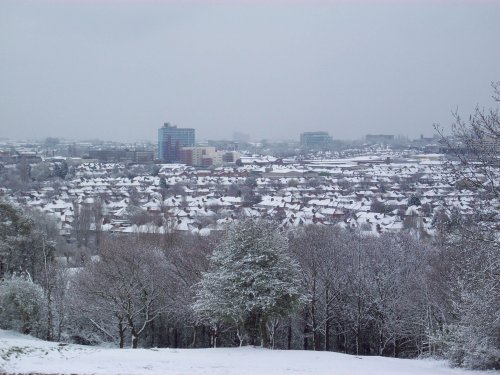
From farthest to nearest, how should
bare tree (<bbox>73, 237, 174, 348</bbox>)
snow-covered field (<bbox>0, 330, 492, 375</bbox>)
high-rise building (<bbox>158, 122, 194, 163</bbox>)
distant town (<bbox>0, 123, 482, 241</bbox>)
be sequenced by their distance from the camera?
1. high-rise building (<bbox>158, 122, 194, 163</bbox>)
2. distant town (<bbox>0, 123, 482, 241</bbox>)
3. bare tree (<bbox>73, 237, 174, 348</bbox>)
4. snow-covered field (<bbox>0, 330, 492, 375</bbox>)

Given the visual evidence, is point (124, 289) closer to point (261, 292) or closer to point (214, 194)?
point (261, 292)

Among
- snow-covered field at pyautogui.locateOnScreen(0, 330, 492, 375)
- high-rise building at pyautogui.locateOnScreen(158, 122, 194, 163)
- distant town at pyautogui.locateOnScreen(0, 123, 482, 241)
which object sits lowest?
distant town at pyautogui.locateOnScreen(0, 123, 482, 241)

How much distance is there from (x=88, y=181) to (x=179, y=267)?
59995mm

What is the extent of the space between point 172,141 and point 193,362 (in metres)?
129

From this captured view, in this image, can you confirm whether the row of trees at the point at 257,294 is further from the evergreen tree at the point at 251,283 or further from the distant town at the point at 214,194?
the distant town at the point at 214,194

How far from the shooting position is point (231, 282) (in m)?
11.6

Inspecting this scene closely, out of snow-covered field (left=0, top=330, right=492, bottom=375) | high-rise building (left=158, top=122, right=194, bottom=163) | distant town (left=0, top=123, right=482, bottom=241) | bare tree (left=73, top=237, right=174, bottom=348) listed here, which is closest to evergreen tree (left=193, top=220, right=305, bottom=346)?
snow-covered field (left=0, top=330, right=492, bottom=375)

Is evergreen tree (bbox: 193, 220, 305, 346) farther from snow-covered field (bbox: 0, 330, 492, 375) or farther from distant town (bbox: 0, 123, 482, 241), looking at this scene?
distant town (bbox: 0, 123, 482, 241)

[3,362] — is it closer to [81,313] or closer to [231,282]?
[231,282]

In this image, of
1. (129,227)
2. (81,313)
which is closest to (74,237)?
(129,227)

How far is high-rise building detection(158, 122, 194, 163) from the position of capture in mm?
127688

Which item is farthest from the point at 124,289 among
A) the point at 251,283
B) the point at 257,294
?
the point at 257,294

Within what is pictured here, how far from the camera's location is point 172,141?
135750 millimetres

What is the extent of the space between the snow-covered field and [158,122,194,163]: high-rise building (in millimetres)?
110797
